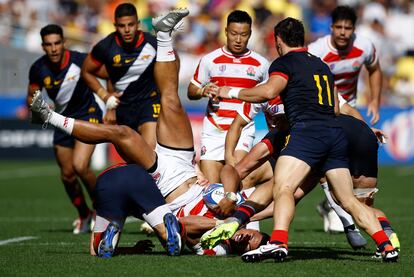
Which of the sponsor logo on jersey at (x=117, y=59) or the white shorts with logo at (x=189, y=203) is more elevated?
the sponsor logo on jersey at (x=117, y=59)

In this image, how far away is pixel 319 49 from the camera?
487 inches

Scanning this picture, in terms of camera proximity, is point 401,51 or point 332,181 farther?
point 401,51

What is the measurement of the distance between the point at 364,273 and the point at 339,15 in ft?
16.5

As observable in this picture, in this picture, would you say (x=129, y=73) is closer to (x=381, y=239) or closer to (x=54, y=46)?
(x=54, y=46)

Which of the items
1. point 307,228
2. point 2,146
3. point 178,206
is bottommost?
point 2,146

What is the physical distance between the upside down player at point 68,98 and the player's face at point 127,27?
0.95 metres

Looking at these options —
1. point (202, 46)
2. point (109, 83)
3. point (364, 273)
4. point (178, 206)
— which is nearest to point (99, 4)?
point (202, 46)

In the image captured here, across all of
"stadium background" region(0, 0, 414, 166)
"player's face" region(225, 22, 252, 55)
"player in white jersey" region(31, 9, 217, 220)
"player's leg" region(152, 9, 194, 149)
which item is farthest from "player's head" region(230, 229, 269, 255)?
"stadium background" region(0, 0, 414, 166)

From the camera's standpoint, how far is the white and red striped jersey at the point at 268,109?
10.2 metres

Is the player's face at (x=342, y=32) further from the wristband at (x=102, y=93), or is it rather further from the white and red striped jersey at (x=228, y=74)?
the wristband at (x=102, y=93)

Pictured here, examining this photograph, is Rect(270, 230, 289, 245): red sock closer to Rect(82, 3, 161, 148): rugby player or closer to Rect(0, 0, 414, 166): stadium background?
Rect(82, 3, 161, 148): rugby player

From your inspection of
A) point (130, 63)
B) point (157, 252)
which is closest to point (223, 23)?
point (130, 63)

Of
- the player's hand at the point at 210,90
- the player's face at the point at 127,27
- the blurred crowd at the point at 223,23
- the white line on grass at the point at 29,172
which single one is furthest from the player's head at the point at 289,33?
the blurred crowd at the point at 223,23

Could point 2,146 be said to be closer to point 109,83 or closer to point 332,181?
point 109,83
